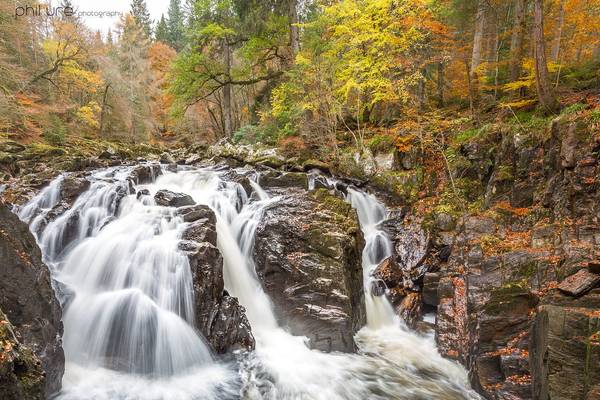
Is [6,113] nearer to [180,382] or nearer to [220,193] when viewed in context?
[220,193]

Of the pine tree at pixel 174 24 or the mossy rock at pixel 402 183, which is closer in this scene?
the mossy rock at pixel 402 183

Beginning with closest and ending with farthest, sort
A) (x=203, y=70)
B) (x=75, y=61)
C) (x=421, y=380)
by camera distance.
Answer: (x=421, y=380) → (x=203, y=70) → (x=75, y=61)

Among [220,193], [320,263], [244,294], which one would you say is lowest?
[244,294]

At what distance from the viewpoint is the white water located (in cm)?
570

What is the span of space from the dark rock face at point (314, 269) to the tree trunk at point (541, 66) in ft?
20.3

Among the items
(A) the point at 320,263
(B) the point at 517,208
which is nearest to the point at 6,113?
(A) the point at 320,263

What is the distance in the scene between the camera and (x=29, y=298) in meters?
4.82

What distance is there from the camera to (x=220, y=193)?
10820 millimetres

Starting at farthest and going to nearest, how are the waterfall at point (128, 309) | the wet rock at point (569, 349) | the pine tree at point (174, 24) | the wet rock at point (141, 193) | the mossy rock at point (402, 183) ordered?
1. the pine tree at point (174, 24)
2. the mossy rock at point (402, 183)
3. the wet rock at point (141, 193)
4. the waterfall at point (128, 309)
5. the wet rock at point (569, 349)

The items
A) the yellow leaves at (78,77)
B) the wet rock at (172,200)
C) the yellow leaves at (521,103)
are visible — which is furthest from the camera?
the yellow leaves at (78,77)

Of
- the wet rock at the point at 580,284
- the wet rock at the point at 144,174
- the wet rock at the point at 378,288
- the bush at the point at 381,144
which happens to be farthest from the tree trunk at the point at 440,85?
the wet rock at the point at 580,284

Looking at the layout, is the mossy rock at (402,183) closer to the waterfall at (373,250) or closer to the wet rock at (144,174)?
the waterfall at (373,250)

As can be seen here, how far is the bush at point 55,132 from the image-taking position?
61.9ft

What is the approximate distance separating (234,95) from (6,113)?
14945mm
